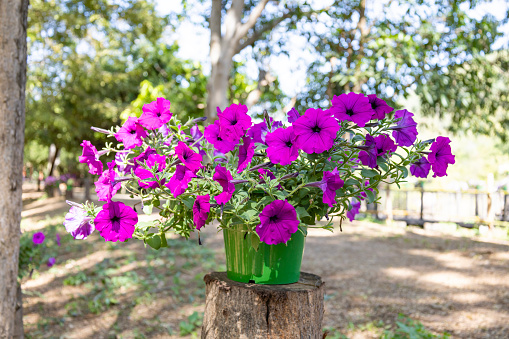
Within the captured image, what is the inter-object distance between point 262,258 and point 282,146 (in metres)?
0.46

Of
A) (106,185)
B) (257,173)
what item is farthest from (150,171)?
(257,173)

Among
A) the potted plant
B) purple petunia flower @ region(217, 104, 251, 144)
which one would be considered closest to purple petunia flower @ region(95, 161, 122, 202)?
the potted plant

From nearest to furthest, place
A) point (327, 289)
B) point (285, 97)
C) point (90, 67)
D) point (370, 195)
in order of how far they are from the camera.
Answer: point (370, 195) → point (327, 289) → point (285, 97) → point (90, 67)

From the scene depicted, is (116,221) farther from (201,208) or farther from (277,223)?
(277,223)

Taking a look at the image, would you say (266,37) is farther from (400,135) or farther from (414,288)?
(400,135)

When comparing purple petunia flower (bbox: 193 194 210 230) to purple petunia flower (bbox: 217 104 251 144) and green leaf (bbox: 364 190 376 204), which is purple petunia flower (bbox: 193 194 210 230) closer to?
purple petunia flower (bbox: 217 104 251 144)

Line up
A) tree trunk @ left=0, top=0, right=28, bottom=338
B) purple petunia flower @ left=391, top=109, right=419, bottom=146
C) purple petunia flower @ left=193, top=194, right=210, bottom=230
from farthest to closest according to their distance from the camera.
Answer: tree trunk @ left=0, top=0, right=28, bottom=338 → purple petunia flower @ left=391, top=109, right=419, bottom=146 → purple petunia flower @ left=193, top=194, right=210, bottom=230

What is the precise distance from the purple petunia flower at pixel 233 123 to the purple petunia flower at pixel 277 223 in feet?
0.88

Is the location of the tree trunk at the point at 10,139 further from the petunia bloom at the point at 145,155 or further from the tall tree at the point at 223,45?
the tall tree at the point at 223,45

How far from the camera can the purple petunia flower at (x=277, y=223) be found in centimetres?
120

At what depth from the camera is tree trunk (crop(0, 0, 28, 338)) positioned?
2109 mm

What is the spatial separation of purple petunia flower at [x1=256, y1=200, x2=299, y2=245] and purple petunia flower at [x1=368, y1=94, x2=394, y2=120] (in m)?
0.44

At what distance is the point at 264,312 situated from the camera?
1497 millimetres

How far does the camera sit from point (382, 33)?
6.18 m
